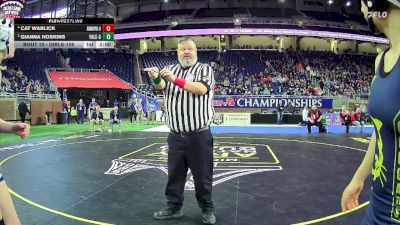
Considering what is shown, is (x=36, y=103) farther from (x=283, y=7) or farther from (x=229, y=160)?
(x=283, y=7)

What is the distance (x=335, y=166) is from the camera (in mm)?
8609

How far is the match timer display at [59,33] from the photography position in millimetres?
17109

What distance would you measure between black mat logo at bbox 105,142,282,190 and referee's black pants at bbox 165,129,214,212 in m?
1.64

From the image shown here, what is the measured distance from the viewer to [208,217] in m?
4.52

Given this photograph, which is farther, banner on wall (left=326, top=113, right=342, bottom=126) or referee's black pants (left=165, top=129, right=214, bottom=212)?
banner on wall (left=326, top=113, right=342, bottom=126)

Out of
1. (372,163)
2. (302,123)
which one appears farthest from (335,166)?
(302,123)

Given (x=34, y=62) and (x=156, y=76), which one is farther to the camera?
(x=34, y=62)

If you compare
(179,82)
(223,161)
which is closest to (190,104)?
(179,82)

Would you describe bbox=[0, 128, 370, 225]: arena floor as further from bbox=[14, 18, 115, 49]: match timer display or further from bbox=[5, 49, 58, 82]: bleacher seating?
bbox=[5, 49, 58, 82]: bleacher seating

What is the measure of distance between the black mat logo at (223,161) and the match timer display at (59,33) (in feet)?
26.5

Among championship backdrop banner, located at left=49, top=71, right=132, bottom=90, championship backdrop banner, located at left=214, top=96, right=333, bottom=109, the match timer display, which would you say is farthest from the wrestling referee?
championship backdrop banner, located at left=49, top=71, right=132, bottom=90

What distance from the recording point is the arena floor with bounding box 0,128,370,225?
475 centimetres

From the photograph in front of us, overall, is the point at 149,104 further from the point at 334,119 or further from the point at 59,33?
the point at 334,119

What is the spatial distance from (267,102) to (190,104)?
2506cm
